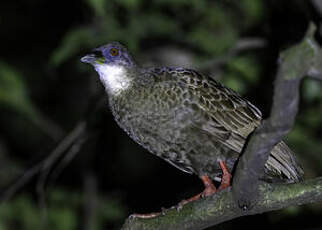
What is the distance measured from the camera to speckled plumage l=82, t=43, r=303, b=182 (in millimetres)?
4453

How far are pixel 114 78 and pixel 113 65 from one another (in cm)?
13

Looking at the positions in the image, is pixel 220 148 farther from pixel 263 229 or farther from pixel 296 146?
pixel 296 146

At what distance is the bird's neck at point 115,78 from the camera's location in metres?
4.74

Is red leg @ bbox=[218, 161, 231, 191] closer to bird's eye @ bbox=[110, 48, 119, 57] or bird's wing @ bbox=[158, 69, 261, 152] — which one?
bird's wing @ bbox=[158, 69, 261, 152]

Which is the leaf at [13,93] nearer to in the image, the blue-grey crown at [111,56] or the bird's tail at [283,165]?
the blue-grey crown at [111,56]

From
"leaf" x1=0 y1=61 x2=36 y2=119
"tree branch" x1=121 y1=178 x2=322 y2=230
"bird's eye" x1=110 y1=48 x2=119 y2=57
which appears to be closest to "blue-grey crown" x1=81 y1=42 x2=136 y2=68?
"bird's eye" x1=110 y1=48 x2=119 y2=57

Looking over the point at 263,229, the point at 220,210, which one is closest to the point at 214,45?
the point at 263,229

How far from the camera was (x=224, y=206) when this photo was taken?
3.93m

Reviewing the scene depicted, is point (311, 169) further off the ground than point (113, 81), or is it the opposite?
point (113, 81)

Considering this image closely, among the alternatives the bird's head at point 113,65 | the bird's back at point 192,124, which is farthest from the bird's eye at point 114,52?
the bird's back at point 192,124

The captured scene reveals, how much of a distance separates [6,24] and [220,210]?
25.7ft

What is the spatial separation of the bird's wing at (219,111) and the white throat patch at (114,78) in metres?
0.40

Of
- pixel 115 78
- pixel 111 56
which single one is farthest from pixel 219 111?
pixel 111 56

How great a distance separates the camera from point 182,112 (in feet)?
14.6
